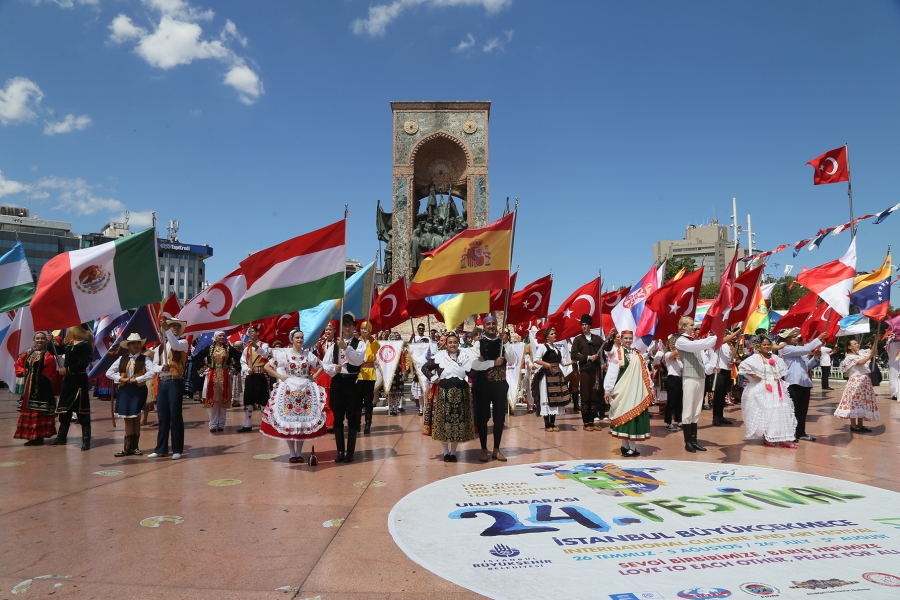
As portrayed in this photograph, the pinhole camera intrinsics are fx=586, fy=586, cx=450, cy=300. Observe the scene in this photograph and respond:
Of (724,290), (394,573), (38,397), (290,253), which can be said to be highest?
(290,253)

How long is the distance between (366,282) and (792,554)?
867 centimetres

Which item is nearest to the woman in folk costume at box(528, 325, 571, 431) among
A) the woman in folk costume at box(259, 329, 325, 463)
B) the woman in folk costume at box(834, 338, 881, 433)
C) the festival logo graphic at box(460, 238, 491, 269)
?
the festival logo graphic at box(460, 238, 491, 269)

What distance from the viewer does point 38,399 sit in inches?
347

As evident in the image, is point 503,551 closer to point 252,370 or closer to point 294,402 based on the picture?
point 294,402

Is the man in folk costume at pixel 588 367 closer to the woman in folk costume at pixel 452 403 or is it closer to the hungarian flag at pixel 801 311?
the woman in folk costume at pixel 452 403

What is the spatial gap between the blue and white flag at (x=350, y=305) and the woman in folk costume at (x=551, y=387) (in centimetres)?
351

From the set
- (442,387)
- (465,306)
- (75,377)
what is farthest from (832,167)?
(75,377)

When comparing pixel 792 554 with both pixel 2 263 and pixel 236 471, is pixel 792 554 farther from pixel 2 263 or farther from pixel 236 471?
pixel 2 263

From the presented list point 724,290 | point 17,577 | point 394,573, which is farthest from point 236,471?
point 724,290

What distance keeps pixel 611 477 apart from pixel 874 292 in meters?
7.63

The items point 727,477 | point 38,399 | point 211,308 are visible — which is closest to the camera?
point 727,477

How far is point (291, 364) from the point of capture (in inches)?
295

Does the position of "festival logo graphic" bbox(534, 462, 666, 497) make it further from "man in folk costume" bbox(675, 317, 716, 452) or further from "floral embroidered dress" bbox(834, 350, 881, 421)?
"floral embroidered dress" bbox(834, 350, 881, 421)

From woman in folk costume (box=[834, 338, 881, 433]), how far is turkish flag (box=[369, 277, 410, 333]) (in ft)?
26.6
